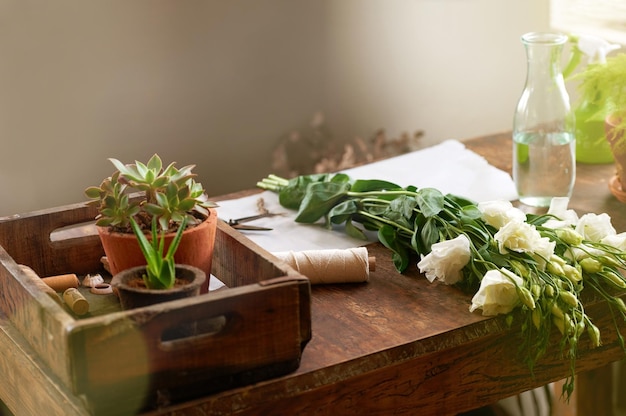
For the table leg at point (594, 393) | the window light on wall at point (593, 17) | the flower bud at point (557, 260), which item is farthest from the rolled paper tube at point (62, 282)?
the window light on wall at point (593, 17)

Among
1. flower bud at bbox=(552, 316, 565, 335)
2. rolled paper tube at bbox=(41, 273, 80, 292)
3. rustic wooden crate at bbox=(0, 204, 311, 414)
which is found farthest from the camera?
rolled paper tube at bbox=(41, 273, 80, 292)

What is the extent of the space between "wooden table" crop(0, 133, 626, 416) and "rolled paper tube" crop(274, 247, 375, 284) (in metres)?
0.02

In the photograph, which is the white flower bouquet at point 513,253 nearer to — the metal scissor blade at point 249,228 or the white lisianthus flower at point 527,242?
the white lisianthus flower at point 527,242

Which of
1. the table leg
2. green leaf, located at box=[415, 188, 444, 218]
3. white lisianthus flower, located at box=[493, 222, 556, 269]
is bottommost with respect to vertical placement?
the table leg

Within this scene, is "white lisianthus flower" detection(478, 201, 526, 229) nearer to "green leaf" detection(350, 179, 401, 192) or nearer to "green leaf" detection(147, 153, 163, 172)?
"green leaf" detection(350, 179, 401, 192)

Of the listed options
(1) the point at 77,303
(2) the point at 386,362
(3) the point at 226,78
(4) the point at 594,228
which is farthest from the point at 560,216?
(3) the point at 226,78

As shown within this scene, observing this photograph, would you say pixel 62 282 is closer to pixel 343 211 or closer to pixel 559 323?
pixel 343 211

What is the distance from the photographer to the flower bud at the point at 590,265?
122 cm

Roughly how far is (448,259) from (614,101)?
54 cm

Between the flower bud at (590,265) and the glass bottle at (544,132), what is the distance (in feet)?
1.15

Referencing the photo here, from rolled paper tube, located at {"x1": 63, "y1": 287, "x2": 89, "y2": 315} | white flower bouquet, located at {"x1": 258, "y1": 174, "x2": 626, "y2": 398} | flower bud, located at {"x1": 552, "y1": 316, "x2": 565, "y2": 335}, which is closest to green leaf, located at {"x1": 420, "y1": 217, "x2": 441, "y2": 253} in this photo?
white flower bouquet, located at {"x1": 258, "y1": 174, "x2": 626, "y2": 398}

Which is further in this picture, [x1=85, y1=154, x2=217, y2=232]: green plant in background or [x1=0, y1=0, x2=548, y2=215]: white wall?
[x1=0, y1=0, x2=548, y2=215]: white wall

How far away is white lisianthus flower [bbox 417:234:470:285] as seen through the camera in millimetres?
1205

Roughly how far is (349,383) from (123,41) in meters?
1.63
